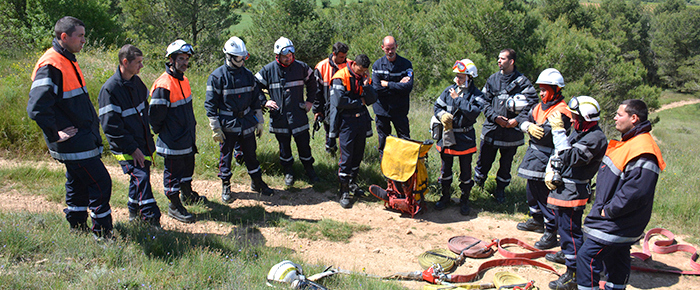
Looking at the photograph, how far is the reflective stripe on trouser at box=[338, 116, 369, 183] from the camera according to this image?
258 inches

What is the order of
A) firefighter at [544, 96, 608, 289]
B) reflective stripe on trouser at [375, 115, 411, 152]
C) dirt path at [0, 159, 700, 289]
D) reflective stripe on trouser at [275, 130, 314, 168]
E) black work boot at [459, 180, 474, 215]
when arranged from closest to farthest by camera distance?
firefighter at [544, 96, 608, 289], dirt path at [0, 159, 700, 289], black work boot at [459, 180, 474, 215], reflective stripe on trouser at [275, 130, 314, 168], reflective stripe on trouser at [375, 115, 411, 152]

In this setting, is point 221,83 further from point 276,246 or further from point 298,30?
point 298,30

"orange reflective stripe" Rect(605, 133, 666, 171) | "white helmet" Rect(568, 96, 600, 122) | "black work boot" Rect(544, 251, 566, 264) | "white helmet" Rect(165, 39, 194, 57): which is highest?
"white helmet" Rect(165, 39, 194, 57)

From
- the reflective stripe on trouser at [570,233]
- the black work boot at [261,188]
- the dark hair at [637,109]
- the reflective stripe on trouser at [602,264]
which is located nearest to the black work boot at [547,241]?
the reflective stripe on trouser at [570,233]

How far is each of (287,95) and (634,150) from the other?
4786mm

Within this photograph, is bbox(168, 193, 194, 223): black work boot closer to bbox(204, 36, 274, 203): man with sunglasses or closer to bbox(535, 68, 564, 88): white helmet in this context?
bbox(204, 36, 274, 203): man with sunglasses

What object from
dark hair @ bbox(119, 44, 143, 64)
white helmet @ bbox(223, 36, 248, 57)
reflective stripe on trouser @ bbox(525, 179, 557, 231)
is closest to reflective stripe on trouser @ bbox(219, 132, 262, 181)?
white helmet @ bbox(223, 36, 248, 57)

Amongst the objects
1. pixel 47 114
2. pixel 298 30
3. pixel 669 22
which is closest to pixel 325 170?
pixel 47 114

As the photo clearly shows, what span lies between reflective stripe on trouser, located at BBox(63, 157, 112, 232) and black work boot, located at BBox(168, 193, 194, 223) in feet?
4.05

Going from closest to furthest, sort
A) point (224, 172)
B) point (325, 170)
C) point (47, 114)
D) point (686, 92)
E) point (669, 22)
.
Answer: point (47, 114)
point (224, 172)
point (325, 170)
point (686, 92)
point (669, 22)

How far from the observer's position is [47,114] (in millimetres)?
3947

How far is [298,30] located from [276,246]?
27.7 meters

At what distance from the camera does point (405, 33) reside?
1035 inches

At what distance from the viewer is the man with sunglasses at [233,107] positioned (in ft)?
20.1
